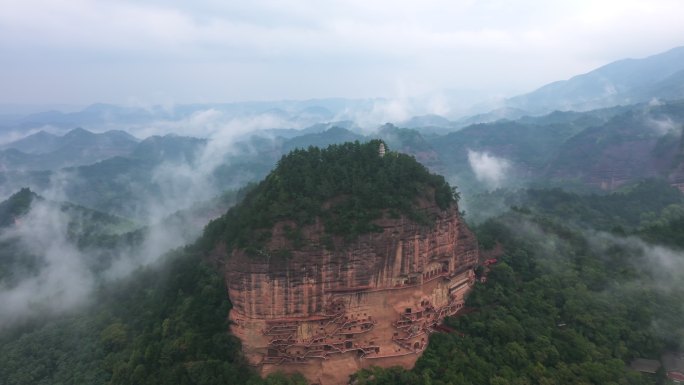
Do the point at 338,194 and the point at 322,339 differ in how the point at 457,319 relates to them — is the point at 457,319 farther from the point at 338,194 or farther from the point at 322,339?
the point at 338,194

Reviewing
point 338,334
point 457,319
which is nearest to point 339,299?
point 338,334

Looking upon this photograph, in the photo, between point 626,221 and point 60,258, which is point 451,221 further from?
point 60,258

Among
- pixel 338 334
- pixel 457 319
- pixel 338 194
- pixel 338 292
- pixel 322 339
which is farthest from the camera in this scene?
pixel 457 319

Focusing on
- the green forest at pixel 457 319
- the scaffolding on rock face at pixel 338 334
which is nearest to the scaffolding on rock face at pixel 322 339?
the scaffolding on rock face at pixel 338 334

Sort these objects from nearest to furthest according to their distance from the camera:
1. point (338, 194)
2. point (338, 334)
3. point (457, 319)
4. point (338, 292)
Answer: point (338, 292)
point (338, 334)
point (338, 194)
point (457, 319)

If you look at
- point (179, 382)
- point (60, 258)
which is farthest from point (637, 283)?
point (60, 258)
